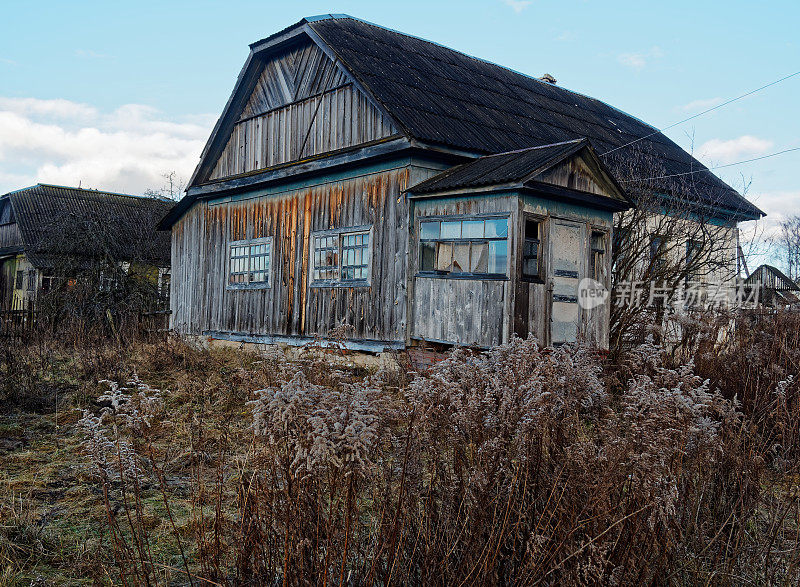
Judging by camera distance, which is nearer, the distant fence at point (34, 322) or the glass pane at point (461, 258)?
the glass pane at point (461, 258)

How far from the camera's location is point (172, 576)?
323 cm

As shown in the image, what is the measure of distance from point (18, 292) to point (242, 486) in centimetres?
3085

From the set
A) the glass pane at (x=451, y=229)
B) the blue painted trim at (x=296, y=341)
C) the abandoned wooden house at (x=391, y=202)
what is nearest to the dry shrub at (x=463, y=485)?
the abandoned wooden house at (x=391, y=202)

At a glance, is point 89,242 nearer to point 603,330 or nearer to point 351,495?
point 603,330

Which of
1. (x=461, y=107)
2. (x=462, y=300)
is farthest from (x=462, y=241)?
(x=461, y=107)

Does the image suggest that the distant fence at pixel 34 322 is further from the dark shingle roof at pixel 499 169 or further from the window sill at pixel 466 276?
the dark shingle roof at pixel 499 169

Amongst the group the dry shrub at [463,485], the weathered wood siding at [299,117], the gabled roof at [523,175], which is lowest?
the dry shrub at [463,485]

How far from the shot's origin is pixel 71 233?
17.5 m

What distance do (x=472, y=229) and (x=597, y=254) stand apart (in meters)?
2.26

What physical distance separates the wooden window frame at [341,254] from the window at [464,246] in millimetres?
1244

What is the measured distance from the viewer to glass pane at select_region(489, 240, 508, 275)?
8.54m

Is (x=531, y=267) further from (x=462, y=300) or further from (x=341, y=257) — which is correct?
(x=341, y=257)

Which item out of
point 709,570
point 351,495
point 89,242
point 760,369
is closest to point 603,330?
point 760,369

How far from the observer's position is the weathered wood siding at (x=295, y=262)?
406 inches
